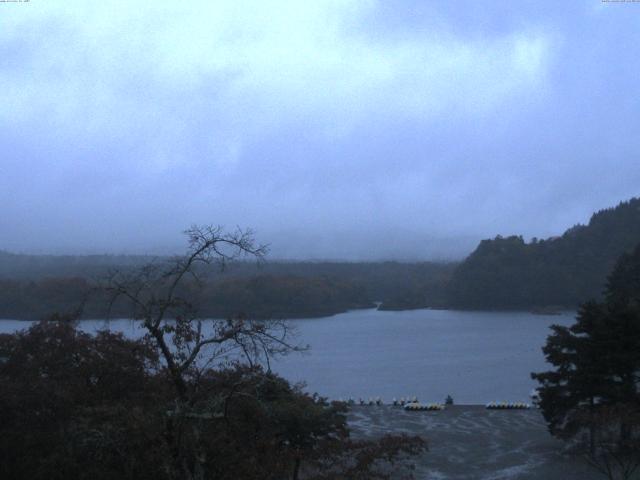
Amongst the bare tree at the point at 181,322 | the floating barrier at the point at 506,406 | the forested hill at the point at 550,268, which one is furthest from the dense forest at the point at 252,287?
the floating barrier at the point at 506,406

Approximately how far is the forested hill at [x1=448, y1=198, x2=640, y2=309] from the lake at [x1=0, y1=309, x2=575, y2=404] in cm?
503

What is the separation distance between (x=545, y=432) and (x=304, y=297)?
22665mm

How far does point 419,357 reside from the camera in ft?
94.4

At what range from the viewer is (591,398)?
11148 millimetres

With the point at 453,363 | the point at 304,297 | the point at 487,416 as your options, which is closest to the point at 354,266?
the point at 304,297

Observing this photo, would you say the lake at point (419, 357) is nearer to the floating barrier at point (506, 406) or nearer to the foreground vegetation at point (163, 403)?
the floating barrier at point (506, 406)

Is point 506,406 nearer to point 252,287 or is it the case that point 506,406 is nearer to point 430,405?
point 430,405

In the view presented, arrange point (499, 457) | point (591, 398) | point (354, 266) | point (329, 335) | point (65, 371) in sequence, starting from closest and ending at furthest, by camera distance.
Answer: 1. point (65, 371)
2. point (591, 398)
3. point (499, 457)
4. point (329, 335)
5. point (354, 266)

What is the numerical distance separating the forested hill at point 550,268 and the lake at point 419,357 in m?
5.03

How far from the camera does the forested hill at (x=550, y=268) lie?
4784 centimetres

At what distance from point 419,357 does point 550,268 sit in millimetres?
23567

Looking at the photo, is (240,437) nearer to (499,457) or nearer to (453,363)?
(499,457)

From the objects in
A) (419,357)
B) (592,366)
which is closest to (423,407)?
(592,366)

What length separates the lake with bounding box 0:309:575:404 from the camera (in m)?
21.4
